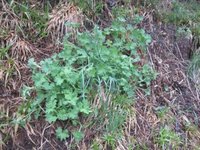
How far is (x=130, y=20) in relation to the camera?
357 cm

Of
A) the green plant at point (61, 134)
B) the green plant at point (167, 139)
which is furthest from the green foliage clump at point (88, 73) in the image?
the green plant at point (167, 139)

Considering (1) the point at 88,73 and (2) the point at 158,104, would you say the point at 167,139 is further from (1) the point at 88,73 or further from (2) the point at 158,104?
(1) the point at 88,73

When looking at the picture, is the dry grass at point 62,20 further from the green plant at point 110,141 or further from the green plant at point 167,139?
the green plant at point 167,139

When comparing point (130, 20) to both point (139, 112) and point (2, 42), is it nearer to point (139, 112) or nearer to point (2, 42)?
point (139, 112)

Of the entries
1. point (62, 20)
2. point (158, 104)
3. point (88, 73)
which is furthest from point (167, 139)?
point (62, 20)

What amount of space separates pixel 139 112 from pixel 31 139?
88 centimetres

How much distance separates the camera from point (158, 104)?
3193 millimetres

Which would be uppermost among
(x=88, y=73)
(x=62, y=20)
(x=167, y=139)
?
(x=62, y=20)

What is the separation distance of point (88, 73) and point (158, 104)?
0.72 m

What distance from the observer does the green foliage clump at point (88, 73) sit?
2.70m

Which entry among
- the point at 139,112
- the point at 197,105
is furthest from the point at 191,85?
the point at 139,112

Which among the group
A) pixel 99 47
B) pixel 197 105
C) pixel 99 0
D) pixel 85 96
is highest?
pixel 99 0

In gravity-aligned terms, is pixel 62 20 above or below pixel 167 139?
above

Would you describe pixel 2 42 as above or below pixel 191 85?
above
